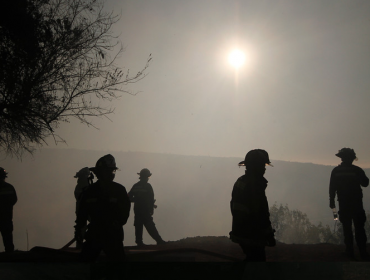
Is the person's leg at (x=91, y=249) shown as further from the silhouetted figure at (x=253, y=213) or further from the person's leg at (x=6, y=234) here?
the person's leg at (x=6, y=234)

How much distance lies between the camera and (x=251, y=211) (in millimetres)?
3875

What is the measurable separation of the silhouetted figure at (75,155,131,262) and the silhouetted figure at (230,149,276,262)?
1517mm

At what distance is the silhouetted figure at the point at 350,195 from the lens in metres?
7.21

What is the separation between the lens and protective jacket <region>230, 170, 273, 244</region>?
3.85 metres

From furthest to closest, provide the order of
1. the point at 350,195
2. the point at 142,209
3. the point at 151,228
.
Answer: the point at 151,228 → the point at 142,209 → the point at 350,195

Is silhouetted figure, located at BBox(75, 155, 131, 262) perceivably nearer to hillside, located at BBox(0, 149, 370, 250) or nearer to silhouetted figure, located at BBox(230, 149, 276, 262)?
silhouetted figure, located at BBox(230, 149, 276, 262)

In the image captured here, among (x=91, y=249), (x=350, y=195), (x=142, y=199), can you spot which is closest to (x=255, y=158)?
(x=91, y=249)

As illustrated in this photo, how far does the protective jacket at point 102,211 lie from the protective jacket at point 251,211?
1.53 m

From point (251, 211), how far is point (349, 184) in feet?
15.2

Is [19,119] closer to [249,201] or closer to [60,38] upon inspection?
[60,38]

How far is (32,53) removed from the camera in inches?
304

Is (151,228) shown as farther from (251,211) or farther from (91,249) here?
(251,211)

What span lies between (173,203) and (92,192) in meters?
186

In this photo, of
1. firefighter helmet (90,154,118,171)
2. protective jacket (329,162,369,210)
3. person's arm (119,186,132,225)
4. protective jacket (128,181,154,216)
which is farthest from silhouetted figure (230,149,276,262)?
protective jacket (128,181,154,216)
